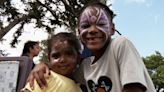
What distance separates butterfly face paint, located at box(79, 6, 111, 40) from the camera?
6.30 ft

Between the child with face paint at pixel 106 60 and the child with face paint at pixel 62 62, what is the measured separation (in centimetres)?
5

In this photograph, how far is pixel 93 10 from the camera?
200 cm

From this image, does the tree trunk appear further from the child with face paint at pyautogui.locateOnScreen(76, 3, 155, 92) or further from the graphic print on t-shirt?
the graphic print on t-shirt

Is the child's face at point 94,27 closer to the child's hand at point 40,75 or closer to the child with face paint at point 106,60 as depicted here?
the child with face paint at point 106,60

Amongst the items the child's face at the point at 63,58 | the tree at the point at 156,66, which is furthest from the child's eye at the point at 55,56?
the tree at the point at 156,66

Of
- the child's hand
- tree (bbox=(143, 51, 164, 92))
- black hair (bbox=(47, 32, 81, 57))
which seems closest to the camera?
the child's hand

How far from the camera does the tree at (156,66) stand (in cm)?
3478

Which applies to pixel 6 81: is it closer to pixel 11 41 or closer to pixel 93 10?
pixel 93 10

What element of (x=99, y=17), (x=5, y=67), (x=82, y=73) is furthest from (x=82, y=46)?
(x=5, y=67)

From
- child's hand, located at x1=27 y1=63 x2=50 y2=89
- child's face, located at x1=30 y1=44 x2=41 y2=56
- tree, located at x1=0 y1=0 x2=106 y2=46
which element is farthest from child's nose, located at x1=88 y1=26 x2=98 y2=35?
tree, located at x1=0 y1=0 x2=106 y2=46

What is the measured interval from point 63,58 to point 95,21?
0.29 m

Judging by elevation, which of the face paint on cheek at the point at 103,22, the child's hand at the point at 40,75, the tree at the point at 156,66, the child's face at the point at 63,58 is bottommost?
the tree at the point at 156,66

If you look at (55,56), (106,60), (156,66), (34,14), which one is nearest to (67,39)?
(55,56)

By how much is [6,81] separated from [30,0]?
7.97m
